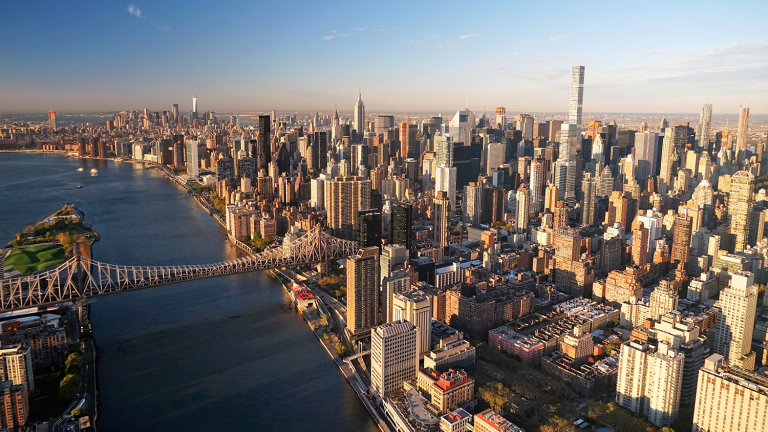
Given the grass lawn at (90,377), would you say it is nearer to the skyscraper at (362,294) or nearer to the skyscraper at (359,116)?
the skyscraper at (362,294)

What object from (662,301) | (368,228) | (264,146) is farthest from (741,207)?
(264,146)

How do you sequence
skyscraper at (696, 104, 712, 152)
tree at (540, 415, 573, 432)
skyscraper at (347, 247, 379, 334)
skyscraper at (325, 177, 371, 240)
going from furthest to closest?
1. skyscraper at (696, 104, 712, 152)
2. skyscraper at (325, 177, 371, 240)
3. skyscraper at (347, 247, 379, 334)
4. tree at (540, 415, 573, 432)

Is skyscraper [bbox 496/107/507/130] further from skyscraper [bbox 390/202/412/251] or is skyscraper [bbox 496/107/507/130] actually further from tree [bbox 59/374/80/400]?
tree [bbox 59/374/80/400]

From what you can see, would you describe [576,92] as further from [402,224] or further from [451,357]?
[451,357]

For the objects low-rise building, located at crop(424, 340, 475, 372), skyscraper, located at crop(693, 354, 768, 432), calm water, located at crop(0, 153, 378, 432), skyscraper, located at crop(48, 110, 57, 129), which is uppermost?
skyscraper, located at crop(48, 110, 57, 129)

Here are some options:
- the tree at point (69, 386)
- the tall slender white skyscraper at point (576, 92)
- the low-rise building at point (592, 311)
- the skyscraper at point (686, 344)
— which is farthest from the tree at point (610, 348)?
the tall slender white skyscraper at point (576, 92)

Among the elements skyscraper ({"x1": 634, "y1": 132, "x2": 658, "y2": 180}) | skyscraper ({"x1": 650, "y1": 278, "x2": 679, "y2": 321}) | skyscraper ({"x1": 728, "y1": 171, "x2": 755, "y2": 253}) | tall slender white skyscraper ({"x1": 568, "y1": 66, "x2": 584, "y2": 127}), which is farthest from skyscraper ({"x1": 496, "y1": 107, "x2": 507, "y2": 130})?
skyscraper ({"x1": 650, "y1": 278, "x2": 679, "y2": 321})
